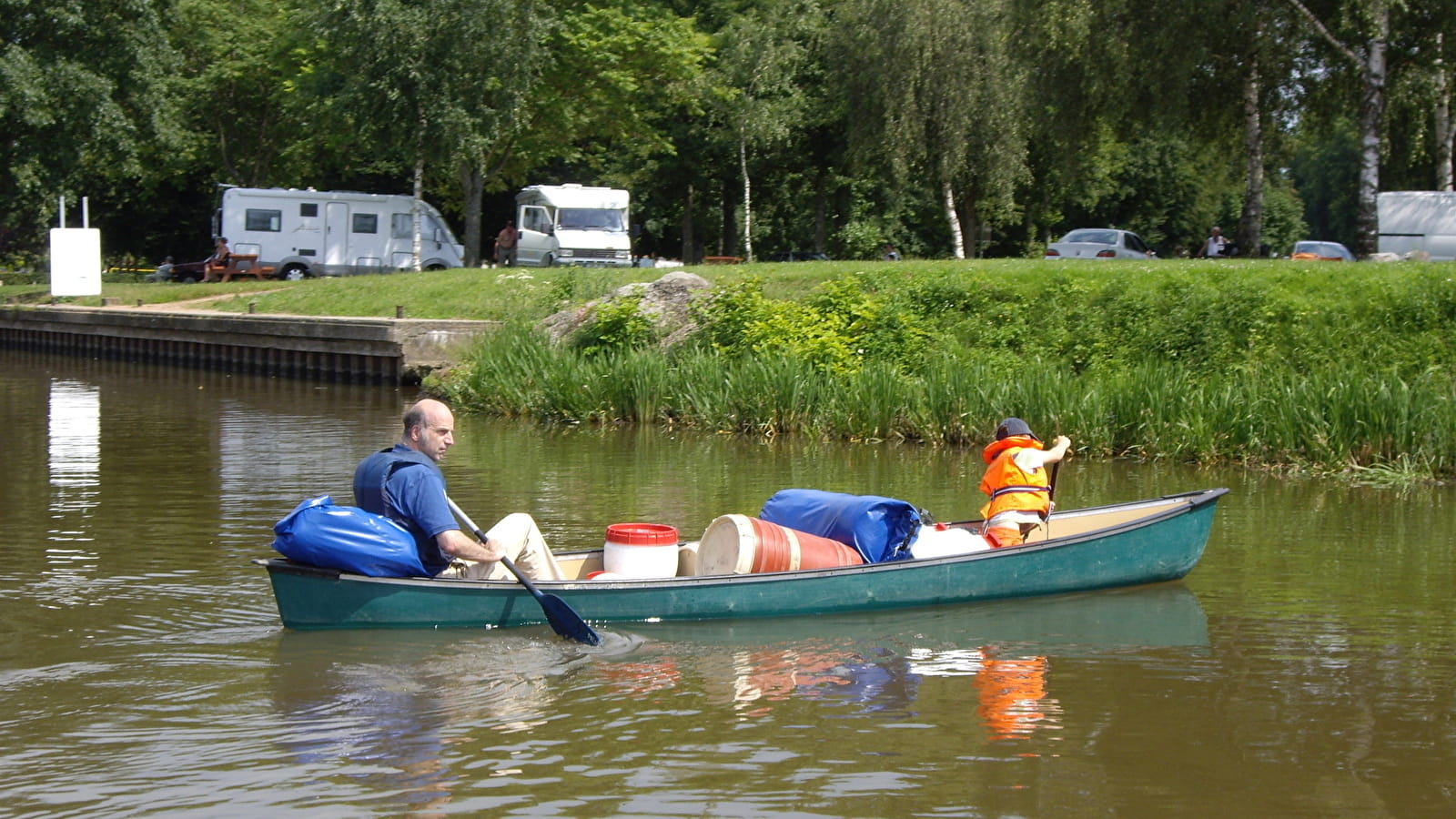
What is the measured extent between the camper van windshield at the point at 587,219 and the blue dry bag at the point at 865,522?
28661mm

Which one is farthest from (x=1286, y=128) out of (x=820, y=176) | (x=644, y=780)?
(x=644, y=780)

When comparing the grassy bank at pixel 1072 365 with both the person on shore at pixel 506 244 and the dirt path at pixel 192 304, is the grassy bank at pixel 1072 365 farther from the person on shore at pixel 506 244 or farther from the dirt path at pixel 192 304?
the person on shore at pixel 506 244

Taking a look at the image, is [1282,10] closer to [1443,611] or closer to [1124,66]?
[1124,66]

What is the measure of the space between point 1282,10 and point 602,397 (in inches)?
685

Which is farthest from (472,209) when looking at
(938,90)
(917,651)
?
(917,651)

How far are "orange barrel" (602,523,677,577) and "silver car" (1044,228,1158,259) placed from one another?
93.6 feet

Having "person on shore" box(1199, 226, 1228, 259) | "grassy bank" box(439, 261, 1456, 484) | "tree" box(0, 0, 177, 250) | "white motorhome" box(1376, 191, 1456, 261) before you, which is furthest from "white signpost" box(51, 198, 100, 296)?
"white motorhome" box(1376, 191, 1456, 261)

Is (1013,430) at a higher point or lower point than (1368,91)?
lower

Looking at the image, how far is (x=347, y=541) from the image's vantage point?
902cm

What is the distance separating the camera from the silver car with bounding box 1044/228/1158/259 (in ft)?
121

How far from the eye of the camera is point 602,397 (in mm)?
21125

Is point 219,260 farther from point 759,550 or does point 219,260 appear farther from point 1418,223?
point 759,550

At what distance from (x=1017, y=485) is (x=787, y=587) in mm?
2143

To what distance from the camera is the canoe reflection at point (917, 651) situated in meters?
8.26
